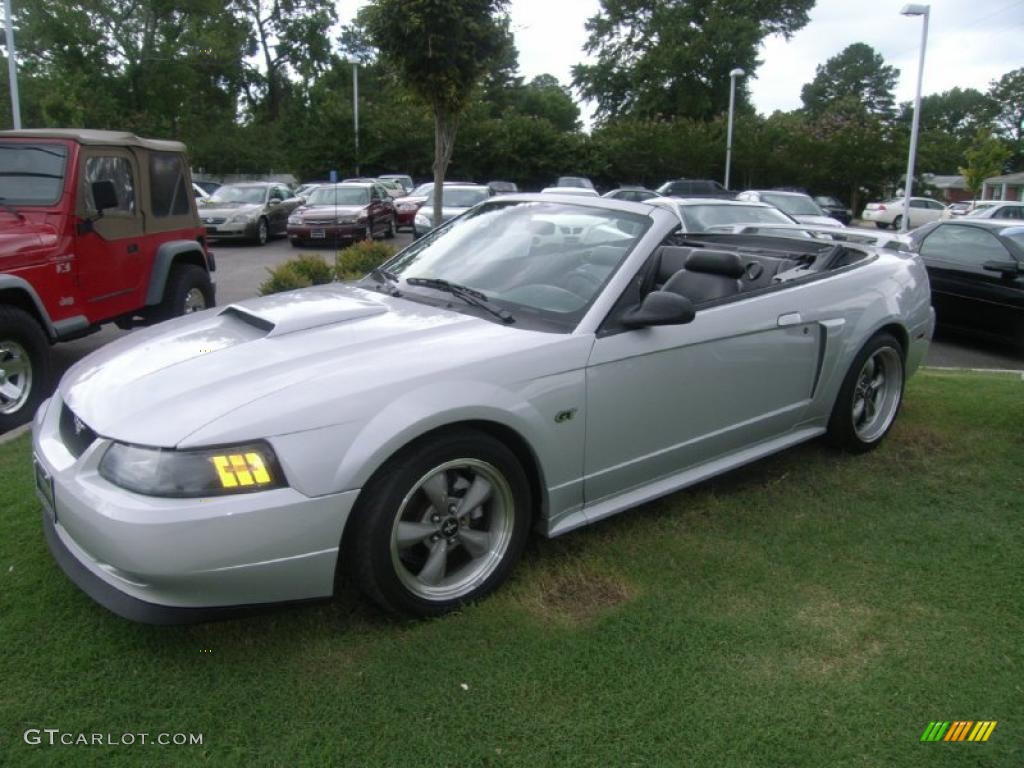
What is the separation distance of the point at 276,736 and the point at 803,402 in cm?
300

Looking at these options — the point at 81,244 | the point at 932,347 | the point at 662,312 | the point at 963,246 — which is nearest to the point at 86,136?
the point at 81,244

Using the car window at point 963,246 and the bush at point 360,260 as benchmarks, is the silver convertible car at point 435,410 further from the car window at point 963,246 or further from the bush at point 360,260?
the bush at point 360,260

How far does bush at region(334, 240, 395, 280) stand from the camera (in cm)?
1007

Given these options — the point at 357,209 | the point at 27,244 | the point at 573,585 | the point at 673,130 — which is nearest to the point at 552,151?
the point at 673,130

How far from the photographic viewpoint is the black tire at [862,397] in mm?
4488

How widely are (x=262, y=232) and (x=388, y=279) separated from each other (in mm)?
16875

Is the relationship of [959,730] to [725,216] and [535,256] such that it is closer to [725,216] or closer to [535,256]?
[535,256]

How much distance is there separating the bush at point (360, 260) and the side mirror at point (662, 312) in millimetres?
7132

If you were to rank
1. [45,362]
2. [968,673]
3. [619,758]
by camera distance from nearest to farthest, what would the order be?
[619,758] < [968,673] < [45,362]

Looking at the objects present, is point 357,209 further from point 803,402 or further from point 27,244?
point 803,402

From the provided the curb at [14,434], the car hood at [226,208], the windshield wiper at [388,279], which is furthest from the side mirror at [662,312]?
the car hood at [226,208]

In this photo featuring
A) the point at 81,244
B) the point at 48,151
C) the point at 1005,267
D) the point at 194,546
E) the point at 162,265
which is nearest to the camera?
the point at 194,546

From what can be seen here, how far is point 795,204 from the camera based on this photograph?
16.8 metres

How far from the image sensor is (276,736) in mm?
2363
